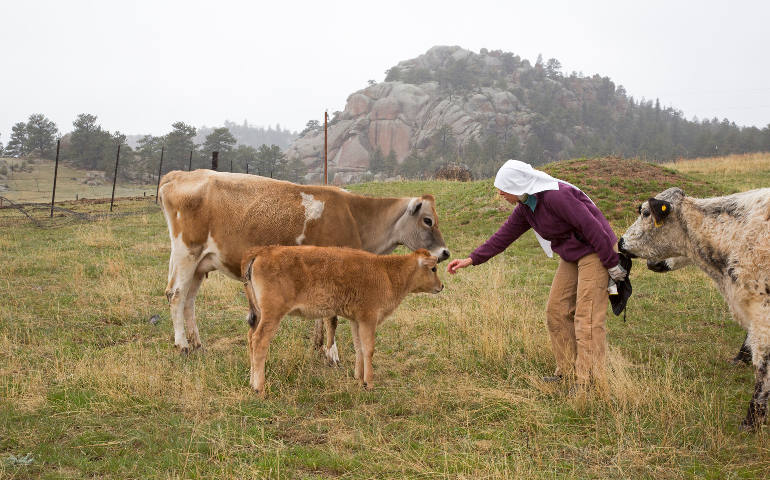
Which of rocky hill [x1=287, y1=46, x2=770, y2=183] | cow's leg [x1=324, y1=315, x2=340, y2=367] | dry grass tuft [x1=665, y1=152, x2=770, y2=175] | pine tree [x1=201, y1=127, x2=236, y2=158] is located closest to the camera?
cow's leg [x1=324, y1=315, x2=340, y2=367]

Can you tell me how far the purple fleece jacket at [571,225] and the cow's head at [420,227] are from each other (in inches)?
84.4

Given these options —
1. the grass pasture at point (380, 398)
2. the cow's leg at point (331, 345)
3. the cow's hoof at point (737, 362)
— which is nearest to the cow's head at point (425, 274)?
the grass pasture at point (380, 398)

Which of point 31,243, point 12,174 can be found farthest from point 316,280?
point 12,174

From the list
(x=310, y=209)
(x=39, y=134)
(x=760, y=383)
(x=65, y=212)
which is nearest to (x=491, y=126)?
(x=39, y=134)

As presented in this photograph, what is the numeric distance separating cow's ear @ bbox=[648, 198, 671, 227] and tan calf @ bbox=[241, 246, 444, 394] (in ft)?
8.07

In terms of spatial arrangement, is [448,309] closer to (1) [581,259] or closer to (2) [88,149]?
(1) [581,259]

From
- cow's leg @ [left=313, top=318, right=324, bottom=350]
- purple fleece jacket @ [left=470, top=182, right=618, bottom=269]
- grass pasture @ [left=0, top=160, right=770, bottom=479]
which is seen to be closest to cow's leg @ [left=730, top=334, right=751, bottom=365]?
grass pasture @ [left=0, top=160, right=770, bottom=479]

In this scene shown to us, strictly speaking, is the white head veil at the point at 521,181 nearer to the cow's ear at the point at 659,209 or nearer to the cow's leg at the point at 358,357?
the cow's ear at the point at 659,209

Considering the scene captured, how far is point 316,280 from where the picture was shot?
621cm

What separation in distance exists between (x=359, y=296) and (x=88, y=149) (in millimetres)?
64368

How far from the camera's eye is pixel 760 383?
5.04 m

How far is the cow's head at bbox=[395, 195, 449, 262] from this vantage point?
8523 mm

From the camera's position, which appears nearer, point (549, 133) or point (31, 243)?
point (31, 243)

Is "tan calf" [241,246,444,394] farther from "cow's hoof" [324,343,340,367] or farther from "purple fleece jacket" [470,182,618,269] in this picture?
"purple fleece jacket" [470,182,618,269]
